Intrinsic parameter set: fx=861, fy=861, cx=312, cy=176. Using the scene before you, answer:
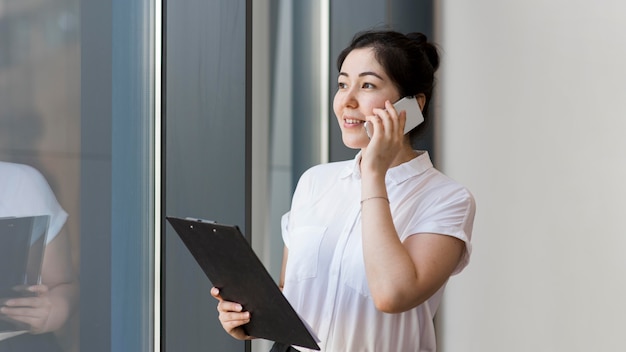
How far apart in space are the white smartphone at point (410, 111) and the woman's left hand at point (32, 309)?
90 centimetres

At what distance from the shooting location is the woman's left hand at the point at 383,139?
6.31ft

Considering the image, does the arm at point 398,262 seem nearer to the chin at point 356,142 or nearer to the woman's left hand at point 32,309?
the chin at point 356,142

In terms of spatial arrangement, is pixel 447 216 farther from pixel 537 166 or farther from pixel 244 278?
pixel 537 166

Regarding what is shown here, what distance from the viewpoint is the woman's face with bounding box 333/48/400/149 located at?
2031 millimetres

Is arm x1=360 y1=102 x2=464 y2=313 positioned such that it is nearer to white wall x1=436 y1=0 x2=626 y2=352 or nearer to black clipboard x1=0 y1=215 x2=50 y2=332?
black clipboard x1=0 y1=215 x2=50 y2=332

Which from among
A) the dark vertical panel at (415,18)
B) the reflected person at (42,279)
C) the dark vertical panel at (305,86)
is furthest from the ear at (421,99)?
the dark vertical panel at (415,18)

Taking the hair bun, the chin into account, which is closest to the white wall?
the hair bun

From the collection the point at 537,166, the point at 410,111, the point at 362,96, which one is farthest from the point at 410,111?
the point at 537,166

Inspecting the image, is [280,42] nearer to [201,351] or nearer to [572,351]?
[201,351]

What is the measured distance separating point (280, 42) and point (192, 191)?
37.2 inches

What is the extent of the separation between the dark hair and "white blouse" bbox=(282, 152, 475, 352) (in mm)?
179

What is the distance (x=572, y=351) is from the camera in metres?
2.89

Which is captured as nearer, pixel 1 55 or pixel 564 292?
pixel 1 55

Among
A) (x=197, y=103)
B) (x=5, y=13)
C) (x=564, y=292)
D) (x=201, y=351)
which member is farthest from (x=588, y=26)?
(x=5, y=13)
